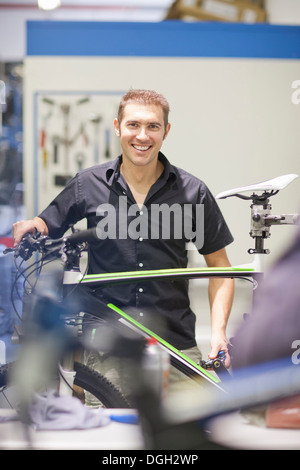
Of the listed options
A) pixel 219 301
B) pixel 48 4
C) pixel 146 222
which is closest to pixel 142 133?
pixel 146 222

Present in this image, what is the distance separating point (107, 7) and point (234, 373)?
2.86 metres

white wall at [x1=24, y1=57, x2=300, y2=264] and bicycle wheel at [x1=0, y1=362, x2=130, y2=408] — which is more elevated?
white wall at [x1=24, y1=57, x2=300, y2=264]

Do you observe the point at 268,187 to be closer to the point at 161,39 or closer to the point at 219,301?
the point at 219,301

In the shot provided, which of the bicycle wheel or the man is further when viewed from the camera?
the man

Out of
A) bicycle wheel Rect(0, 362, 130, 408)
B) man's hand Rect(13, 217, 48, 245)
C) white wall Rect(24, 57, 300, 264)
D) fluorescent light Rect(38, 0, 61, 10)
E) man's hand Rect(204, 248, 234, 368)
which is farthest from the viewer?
fluorescent light Rect(38, 0, 61, 10)

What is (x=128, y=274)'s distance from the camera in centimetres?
142

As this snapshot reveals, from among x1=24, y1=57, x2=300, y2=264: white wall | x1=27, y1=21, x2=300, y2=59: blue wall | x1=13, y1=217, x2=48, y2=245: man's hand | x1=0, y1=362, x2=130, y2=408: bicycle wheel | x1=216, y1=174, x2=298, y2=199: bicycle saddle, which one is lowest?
x1=0, y1=362, x2=130, y2=408: bicycle wheel

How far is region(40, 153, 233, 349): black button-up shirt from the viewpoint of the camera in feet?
4.76

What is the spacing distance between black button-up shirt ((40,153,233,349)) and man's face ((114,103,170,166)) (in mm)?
98

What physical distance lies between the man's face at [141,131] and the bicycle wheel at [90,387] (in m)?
0.58

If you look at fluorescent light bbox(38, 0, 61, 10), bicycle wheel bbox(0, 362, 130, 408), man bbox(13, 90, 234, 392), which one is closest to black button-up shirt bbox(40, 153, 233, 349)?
man bbox(13, 90, 234, 392)

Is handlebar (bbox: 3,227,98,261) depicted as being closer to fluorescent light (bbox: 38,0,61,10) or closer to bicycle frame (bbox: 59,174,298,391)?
bicycle frame (bbox: 59,174,298,391)

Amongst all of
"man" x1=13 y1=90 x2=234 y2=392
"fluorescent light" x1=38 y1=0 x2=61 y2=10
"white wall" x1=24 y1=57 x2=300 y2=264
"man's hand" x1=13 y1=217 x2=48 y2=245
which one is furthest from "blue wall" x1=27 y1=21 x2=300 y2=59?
"man's hand" x1=13 y1=217 x2=48 y2=245

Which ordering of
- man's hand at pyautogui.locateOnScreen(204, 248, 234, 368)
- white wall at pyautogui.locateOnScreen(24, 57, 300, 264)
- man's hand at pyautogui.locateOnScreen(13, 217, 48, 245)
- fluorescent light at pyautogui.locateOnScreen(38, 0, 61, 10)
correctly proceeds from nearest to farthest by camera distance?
man's hand at pyautogui.locateOnScreen(13, 217, 48, 245) → man's hand at pyautogui.locateOnScreen(204, 248, 234, 368) → white wall at pyautogui.locateOnScreen(24, 57, 300, 264) → fluorescent light at pyautogui.locateOnScreen(38, 0, 61, 10)
